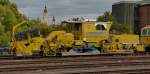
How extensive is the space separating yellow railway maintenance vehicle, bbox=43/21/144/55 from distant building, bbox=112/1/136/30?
83338mm

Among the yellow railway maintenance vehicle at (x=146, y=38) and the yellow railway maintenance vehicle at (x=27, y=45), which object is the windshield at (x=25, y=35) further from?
the yellow railway maintenance vehicle at (x=146, y=38)

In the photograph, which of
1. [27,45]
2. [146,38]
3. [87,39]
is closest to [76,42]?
[87,39]

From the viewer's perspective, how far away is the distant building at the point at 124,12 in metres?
116

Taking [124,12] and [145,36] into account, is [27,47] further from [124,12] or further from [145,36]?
[124,12]

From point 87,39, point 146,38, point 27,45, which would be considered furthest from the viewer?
point 146,38

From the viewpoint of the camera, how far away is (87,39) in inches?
1213

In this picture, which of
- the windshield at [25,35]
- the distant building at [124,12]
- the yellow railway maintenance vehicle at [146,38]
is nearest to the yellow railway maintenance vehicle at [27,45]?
the windshield at [25,35]

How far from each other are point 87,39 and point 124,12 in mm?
87108

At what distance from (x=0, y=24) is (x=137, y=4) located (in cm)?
7365

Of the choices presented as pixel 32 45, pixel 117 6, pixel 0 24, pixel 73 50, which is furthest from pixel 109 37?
pixel 117 6

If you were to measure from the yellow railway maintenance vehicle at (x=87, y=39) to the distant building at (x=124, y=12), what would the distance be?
8334 cm

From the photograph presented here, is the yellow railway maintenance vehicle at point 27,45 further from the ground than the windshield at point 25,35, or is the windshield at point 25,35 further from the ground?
the windshield at point 25,35

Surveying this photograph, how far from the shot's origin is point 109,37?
31.7 meters

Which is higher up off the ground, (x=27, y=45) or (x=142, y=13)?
(x=142, y=13)
